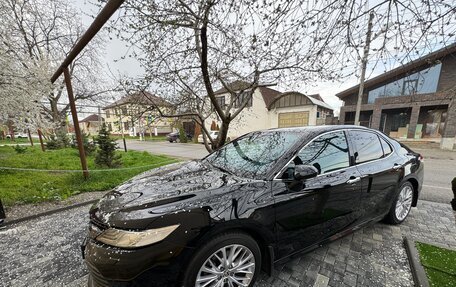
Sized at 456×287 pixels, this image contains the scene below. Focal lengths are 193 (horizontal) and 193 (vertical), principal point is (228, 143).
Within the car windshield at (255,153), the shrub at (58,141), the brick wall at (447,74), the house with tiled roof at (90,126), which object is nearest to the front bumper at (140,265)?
the car windshield at (255,153)

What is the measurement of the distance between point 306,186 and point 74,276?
9.09ft

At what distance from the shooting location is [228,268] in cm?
175

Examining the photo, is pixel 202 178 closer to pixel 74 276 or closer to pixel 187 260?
pixel 187 260

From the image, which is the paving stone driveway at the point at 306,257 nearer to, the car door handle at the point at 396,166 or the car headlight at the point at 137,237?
the car door handle at the point at 396,166

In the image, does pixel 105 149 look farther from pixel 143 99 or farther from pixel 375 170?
pixel 375 170

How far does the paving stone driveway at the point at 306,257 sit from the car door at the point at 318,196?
32 centimetres

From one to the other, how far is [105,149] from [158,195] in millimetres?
6560

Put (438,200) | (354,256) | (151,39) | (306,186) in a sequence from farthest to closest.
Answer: (438,200)
(151,39)
(354,256)
(306,186)

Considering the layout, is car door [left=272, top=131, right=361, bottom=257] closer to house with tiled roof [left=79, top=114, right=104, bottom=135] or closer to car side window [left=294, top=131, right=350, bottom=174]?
car side window [left=294, top=131, right=350, bottom=174]

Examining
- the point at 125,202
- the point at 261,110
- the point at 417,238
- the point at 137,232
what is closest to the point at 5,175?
the point at 125,202

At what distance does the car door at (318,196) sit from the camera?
6.47 feet

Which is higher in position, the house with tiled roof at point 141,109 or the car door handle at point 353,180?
the house with tiled roof at point 141,109

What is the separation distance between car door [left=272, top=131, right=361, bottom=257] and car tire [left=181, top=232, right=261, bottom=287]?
0.31 m

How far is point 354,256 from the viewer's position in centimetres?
245
